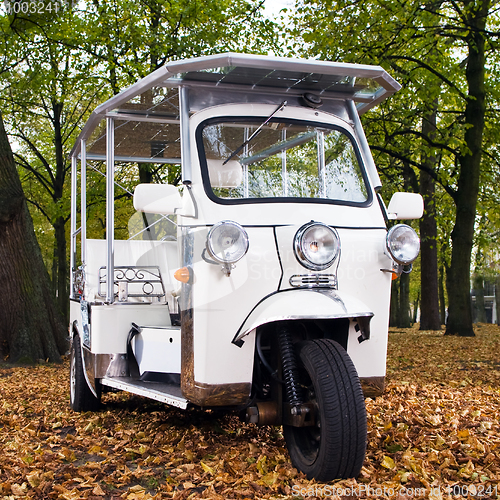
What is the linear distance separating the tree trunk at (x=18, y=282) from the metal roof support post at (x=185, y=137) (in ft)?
20.9

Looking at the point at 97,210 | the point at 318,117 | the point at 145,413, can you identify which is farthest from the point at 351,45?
the point at 145,413

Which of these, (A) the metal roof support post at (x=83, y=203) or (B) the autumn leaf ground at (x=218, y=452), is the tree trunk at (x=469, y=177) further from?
(A) the metal roof support post at (x=83, y=203)

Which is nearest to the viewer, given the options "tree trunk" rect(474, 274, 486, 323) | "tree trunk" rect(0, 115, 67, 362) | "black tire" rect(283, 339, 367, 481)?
"black tire" rect(283, 339, 367, 481)

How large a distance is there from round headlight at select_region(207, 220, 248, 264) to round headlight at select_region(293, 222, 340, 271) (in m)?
0.37

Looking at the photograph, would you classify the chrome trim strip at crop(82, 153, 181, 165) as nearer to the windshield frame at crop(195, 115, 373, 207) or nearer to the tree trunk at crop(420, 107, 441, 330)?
the windshield frame at crop(195, 115, 373, 207)

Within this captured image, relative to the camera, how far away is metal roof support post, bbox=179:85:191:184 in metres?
4.11

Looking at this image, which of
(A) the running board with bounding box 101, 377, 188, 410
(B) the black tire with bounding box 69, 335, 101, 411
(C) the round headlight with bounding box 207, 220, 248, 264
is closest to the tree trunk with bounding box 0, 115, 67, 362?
(B) the black tire with bounding box 69, 335, 101, 411

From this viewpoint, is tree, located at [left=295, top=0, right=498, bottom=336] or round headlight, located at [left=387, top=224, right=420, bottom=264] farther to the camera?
tree, located at [left=295, top=0, right=498, bottom=336]

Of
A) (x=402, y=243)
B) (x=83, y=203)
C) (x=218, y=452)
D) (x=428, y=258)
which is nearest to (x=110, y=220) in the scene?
(x=83, y=203)

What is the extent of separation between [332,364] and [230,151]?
6.06 feet

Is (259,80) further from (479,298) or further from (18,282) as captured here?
(479,298)

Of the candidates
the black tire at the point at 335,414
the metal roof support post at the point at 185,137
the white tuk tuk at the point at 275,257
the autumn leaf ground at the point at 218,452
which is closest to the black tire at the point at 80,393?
the autumn leaf ground at the point at 218,452

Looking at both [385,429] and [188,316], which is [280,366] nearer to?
[188,316]

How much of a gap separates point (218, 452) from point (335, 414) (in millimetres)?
1260
